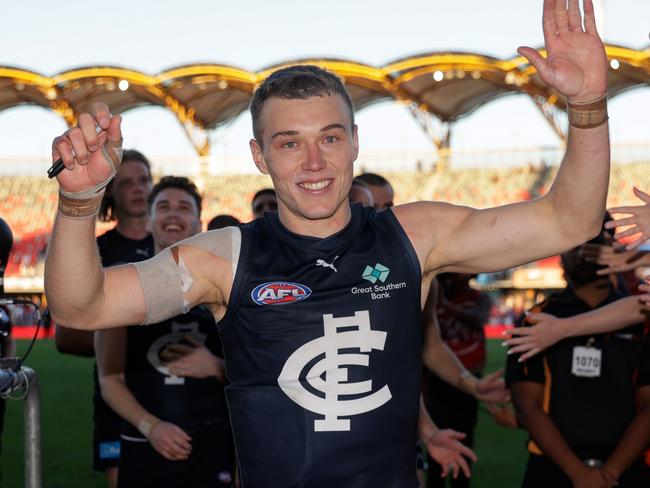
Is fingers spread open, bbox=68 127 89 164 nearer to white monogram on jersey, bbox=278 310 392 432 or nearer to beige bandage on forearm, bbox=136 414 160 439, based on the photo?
white monogram on jersey, bbox=278 310 392 432

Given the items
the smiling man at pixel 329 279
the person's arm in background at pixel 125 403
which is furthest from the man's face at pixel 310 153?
the person's arm in background at pixel 125 403

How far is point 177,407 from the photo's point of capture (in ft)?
15.5

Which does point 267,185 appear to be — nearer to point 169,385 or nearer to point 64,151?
point 169,385

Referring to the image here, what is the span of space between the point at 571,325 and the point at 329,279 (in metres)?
1.93

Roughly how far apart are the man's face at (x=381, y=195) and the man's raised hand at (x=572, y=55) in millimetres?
3648

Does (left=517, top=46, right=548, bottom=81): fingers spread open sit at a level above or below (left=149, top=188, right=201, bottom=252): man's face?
above

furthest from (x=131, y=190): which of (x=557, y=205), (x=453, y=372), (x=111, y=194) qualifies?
(x=557, y=205)

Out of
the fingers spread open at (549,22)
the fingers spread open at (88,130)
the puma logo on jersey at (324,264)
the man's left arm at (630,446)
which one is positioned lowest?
the man's left arm at (630,446)

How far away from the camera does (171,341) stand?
4.80 metres

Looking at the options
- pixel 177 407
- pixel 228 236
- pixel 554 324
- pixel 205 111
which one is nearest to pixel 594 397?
pixel 554 324

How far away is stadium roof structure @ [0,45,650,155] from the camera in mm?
34281

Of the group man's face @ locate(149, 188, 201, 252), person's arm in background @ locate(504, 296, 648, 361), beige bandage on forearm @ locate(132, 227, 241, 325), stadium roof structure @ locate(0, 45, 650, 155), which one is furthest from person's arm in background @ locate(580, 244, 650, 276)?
Answer: stadium roof structure @ locate(0, 45, 650, 155)

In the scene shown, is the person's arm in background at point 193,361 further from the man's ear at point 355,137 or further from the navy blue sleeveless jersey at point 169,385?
the man's ear at point 355,137

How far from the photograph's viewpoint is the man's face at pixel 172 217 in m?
4.80
